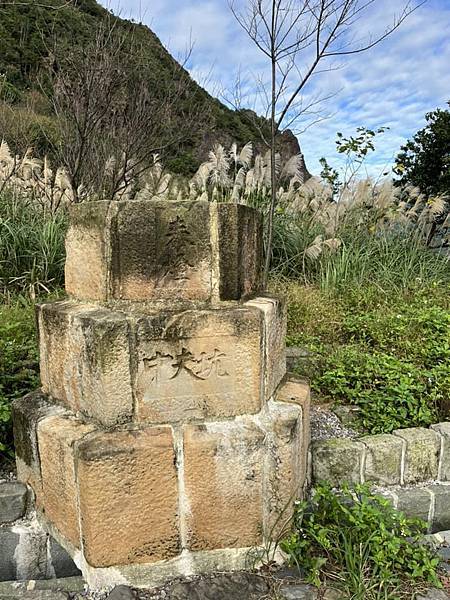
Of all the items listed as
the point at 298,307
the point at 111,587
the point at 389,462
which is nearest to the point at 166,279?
the point at 111,587

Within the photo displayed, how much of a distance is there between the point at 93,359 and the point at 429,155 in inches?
351

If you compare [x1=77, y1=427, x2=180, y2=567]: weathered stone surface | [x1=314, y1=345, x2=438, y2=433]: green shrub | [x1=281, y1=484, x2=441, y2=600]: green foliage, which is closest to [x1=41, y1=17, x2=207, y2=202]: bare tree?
[x1=314, y1=345, x2=438, y2=433]: green shrub

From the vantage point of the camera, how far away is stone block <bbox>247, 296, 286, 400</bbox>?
5.29ft

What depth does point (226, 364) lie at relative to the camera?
1.54 metres

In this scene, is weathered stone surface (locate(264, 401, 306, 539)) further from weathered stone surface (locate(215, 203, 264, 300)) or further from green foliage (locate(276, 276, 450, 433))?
green foliage (locate(276, 276, 450, 433))

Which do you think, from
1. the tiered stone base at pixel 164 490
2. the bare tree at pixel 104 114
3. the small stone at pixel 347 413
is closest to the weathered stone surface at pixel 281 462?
the tiered stone base at pixel 164 490

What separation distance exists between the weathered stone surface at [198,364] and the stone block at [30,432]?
0.40 m

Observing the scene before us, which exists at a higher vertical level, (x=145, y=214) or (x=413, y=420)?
(x=145, y=214)

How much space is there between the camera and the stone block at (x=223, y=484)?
149cm

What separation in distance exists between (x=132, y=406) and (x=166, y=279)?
0.42 metres

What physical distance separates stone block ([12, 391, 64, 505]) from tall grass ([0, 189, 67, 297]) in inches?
87.4

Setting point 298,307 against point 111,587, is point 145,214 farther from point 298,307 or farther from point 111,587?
point 298,307

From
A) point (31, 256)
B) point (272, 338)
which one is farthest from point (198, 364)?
point (31, 256)

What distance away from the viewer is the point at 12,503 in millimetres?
1699
